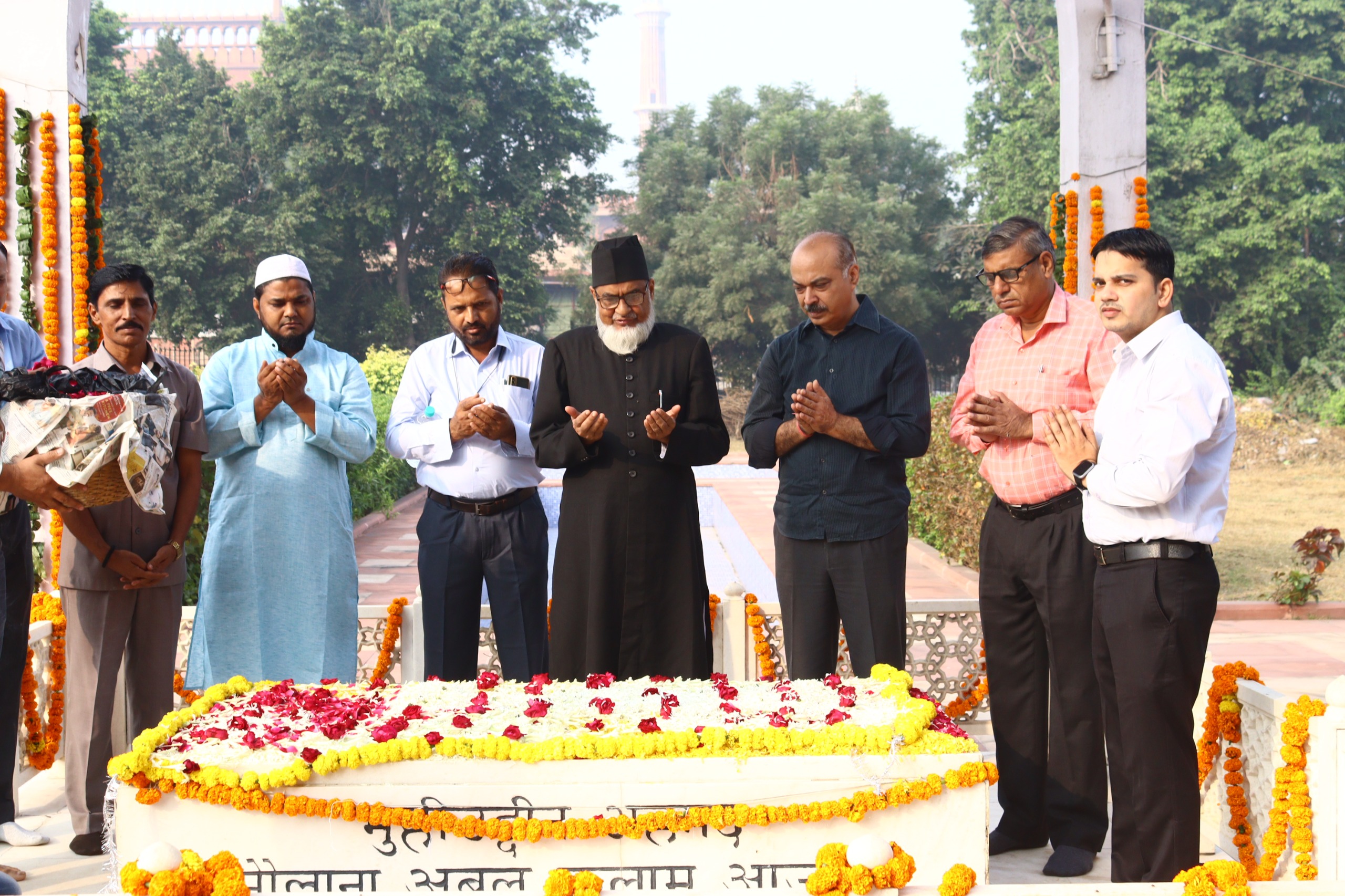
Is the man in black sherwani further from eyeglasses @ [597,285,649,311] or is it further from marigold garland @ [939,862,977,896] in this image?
marigold garland @ [939,862,977,896]

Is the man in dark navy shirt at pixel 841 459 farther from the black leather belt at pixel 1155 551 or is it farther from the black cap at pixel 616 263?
the black leather belt at pixel 1155 551

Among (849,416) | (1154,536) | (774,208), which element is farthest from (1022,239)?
(774,208)

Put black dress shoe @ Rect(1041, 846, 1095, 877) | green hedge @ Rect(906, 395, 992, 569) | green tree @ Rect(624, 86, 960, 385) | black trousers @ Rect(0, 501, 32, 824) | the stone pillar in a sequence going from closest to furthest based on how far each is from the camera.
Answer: black dress shoe @ Rect(1041, 846, 1095, 877)
black trousers @ Rect(0, 501, 32, 824)
the stone pillar
green hedge @ Rect(906, 395, 992, 569)
green tree @ Rect(624, 86, 960, 385)

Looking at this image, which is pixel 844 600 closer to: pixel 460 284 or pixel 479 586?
pixel 479 586

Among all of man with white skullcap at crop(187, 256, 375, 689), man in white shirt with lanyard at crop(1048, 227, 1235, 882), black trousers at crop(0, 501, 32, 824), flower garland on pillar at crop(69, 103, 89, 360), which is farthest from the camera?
flower garland on pillar at crop(69, 103, 89, 360)

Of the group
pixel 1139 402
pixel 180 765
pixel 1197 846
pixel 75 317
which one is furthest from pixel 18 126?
pixel 1197 846

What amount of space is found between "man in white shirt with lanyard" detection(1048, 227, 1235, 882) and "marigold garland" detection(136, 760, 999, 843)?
731 mm

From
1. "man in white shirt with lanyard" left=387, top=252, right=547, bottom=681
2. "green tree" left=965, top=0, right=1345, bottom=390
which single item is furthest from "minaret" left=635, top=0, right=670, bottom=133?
"man in white shirt with lanyard" left=387, top=252, right=547, bottom=681

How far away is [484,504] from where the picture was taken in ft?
12.4

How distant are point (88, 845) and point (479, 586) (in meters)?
1.37

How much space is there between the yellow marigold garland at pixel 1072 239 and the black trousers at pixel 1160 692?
8.04ft

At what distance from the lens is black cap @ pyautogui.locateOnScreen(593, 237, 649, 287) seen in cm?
350

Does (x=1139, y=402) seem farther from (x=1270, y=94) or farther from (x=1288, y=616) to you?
(x=1270, y=94)

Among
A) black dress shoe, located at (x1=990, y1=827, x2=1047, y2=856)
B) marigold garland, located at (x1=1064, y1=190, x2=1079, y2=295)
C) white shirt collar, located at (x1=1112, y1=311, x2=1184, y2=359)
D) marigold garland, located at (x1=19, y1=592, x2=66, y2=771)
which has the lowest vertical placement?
black dress shoe, located at (x1=990, y1=827, x2=1047, y2=856)
